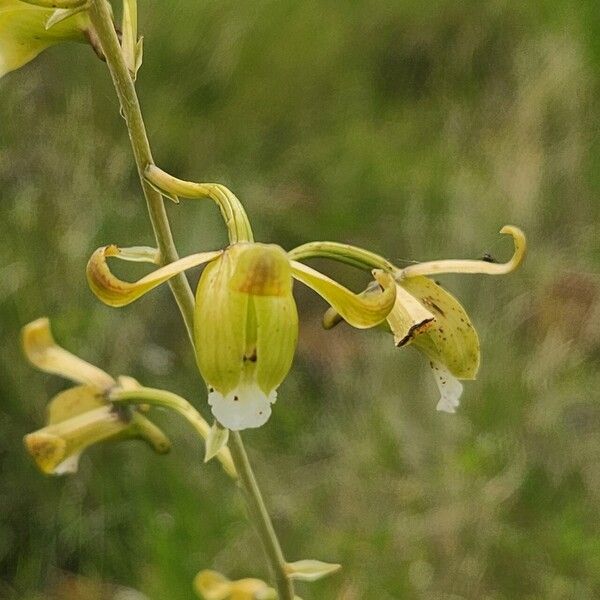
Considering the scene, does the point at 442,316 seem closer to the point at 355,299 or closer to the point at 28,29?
the point at 355,299

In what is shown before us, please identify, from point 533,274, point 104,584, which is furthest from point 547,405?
point 104,584

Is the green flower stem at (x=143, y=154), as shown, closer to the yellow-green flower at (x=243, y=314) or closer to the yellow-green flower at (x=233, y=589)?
the yellow-green flower at (x=243, y=314)

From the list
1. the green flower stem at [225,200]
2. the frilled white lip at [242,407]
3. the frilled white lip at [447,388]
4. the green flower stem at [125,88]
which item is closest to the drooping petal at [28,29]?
the green flower stem at [125,88]

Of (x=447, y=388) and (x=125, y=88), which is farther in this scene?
(x=447, y=388)

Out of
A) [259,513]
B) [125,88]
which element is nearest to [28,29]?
[125,88]

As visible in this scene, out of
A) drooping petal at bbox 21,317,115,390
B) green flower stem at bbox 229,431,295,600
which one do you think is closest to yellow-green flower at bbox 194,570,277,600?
green flower stem at bbox 229,431,295,600

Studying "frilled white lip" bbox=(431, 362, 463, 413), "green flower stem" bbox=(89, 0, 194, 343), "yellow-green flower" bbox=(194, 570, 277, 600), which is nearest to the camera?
"green flower stem" bbox=(89, 0, 194, 343)

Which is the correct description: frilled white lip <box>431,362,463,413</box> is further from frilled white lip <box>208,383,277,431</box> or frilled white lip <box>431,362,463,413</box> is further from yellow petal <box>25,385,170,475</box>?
yellow petal <box>25,385,170,475</box>
